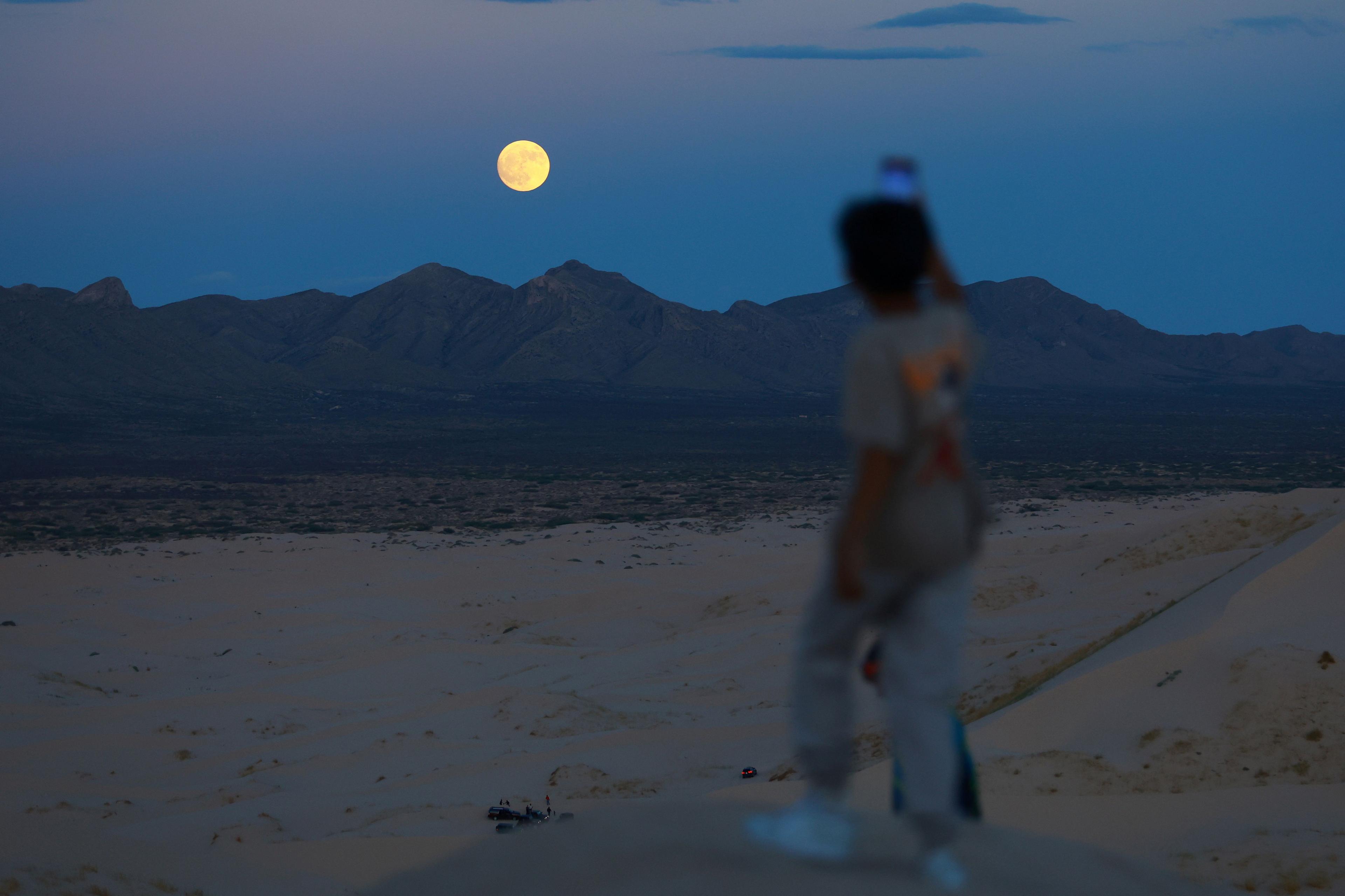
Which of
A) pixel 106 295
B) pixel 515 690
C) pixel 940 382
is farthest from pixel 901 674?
pixel 106 295

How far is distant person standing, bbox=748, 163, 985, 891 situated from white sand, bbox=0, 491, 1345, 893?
1.98 m

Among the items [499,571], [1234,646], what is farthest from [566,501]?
[1234,646]

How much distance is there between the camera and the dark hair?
2654 mm

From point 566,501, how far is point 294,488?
9.42 m

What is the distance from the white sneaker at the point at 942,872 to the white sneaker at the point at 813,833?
21cm

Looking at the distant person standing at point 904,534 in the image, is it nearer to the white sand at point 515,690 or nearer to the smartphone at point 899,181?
the smartphone at point 899,181

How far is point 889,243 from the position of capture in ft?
8.72

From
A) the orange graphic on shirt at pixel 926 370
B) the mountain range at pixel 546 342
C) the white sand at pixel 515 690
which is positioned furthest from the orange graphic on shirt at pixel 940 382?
the mountain range at pixel 546 342

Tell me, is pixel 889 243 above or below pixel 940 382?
above

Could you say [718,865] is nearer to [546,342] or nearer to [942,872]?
[942,872]

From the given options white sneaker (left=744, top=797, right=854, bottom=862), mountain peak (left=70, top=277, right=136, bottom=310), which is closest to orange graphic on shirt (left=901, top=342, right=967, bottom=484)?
white sneaker (left=744, top=797, right=854, bottom=862)

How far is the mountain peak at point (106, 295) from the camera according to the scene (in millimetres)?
106562

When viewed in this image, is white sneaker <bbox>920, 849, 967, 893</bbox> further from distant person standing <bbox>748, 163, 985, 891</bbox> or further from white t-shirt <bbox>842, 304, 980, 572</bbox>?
white t-shirt <bbox>842, 304, 980, 572</bbox>

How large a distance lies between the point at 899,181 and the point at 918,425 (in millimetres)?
609
